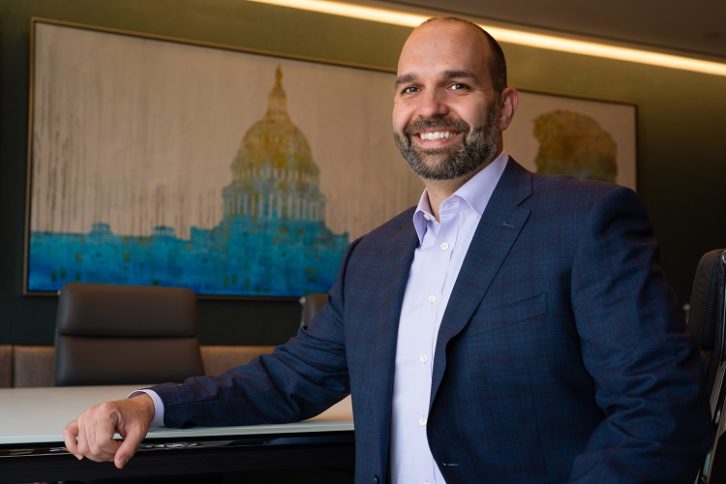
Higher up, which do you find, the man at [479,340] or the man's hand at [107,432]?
the man at [479,340]

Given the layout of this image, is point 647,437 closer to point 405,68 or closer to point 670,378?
point 670,378

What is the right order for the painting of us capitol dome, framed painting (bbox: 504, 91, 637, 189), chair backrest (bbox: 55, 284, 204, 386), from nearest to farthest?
chair backrest (bbox: 55, 284, 204, 386) → the painting of us capitol dome → framed painting (bbox: 504, 91, 637, 189)

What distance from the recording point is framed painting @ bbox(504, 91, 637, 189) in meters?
6.24

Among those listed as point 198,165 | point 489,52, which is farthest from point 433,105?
point 198,165

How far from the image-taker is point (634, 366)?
1.44 m

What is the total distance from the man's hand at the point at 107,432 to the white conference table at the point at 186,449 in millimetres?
92

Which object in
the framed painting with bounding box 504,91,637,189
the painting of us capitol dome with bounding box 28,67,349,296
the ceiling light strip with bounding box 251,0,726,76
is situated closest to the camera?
the painting of us capitol dome with bounding box 28,67,349,296

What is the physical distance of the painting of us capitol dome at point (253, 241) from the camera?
16.3 ft

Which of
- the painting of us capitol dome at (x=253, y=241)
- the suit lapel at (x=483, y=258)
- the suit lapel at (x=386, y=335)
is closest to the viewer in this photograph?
the suit lapel at (x=483, y=258)

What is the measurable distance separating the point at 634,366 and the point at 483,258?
14.4 inches

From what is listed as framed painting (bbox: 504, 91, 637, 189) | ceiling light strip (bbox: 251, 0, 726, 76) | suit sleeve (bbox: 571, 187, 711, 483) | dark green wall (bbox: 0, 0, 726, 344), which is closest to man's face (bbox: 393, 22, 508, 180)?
suit sleeve (bbox: 571, 187, 711, 483)

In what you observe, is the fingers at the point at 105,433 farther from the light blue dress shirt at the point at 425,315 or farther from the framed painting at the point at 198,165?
the framed painting at the point at 198,165

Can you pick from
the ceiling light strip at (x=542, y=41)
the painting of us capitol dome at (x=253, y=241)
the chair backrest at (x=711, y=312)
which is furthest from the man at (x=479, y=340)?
the ceiling light strip at (x=542, y=41)

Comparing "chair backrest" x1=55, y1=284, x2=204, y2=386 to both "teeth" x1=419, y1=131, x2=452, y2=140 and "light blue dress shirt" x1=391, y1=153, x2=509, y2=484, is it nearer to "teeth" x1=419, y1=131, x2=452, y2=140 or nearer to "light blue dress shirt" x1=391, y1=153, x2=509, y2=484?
"light blue dress shirt" x1=391, y1=153, x2=509, y2=484
